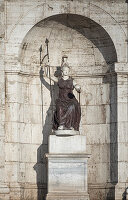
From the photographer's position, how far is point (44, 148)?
2606 centimetres

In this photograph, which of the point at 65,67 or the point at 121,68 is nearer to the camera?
the point at 121,68

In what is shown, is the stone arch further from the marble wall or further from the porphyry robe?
the porphyry robe

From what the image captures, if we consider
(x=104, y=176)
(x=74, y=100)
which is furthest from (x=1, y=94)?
(x=104, y=176)

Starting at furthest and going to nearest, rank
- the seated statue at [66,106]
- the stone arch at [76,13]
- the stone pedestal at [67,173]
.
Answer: the stone arch at [76,13], the seated statue at [66,106], the stone pedestal at [67,173]

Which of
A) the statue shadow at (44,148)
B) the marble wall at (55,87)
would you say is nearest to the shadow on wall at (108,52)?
the marble wall at (55,87)

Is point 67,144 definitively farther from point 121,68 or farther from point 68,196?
point 121,68

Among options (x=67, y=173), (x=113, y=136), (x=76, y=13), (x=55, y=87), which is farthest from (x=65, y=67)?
(x=67, y=173)

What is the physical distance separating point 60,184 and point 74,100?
2451 mm

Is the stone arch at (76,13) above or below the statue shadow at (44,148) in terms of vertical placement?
above

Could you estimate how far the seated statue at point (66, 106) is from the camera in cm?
2527

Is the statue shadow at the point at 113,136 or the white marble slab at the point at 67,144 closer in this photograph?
the white marble slab at the point at 67,144

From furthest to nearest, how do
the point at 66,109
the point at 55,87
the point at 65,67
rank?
1. the point at 55,87
2. the point at 65,67
3. the point at 66,109

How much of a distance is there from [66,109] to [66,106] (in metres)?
0.10

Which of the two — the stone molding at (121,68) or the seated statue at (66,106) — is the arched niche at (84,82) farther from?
the seated statue at (66,106)
